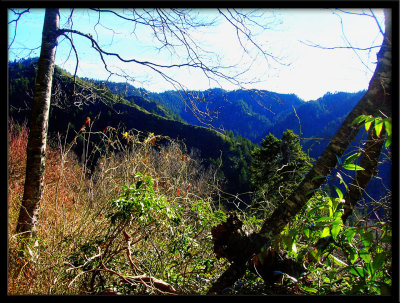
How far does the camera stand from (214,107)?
3.30 metres

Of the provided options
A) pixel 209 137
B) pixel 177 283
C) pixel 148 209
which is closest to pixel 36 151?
pixel 148 209

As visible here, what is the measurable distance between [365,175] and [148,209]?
1.72 metres

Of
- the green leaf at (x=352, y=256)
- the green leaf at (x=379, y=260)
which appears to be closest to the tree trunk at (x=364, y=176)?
the green leaf at (x=352, y=256)

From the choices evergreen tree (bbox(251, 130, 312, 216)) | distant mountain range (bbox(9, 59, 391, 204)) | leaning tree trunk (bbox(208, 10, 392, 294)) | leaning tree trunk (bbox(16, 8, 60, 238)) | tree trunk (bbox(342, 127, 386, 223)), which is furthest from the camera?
distant mountain range (bbox(9, 59, 391, 204))

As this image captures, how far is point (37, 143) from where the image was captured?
2.49 meters

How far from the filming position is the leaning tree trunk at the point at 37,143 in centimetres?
245

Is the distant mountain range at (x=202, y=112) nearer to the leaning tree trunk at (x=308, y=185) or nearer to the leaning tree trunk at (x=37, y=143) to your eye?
the leaning tree trunk at (x=308, y=185)

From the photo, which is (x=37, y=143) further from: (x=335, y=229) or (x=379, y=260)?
(x=379, y=260)

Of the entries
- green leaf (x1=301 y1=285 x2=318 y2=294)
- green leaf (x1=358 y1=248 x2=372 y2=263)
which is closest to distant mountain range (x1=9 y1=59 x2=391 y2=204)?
green leaf (x1=358 y1=248 x2=372 y2=263)

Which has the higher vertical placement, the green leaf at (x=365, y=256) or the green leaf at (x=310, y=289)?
the green leaf at (x=365, y=256)

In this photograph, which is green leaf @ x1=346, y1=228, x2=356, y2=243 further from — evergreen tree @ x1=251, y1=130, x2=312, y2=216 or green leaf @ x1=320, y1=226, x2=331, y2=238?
evergreen tree @ x1=251, y1=130, x2=312, y2=216

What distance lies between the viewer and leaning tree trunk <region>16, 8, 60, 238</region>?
2445 mm

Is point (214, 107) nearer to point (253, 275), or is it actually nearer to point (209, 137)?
point (253, 275)

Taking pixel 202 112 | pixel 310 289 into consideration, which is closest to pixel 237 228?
pixel 310 289
